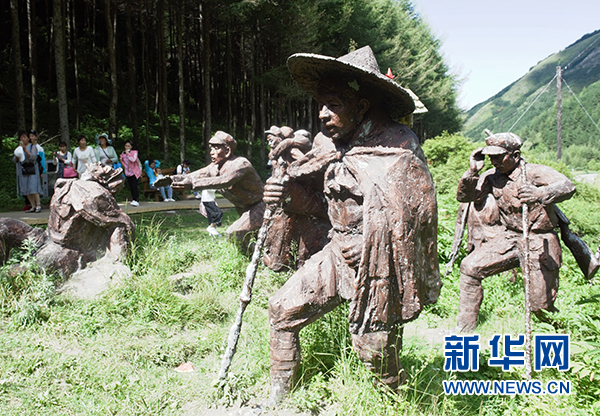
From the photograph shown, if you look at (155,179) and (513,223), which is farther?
(155,179)

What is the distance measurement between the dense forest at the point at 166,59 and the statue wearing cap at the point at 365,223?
11.8 m

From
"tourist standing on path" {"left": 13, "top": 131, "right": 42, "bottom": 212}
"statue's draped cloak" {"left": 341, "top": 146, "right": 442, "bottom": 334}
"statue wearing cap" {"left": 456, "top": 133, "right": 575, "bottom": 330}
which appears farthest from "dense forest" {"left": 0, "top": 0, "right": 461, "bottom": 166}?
"statue's draped cloak" {"left": 341, "top": 146, "right": 442, "bottom": 334}

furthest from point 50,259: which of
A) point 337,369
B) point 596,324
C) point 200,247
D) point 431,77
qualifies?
point 431,77

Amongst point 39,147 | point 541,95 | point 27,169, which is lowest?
point 27,169

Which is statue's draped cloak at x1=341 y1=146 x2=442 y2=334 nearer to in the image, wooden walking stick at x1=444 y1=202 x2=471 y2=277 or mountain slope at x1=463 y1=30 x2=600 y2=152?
wooden walking stick at x1=444 y1=202 x2=471 y2=277

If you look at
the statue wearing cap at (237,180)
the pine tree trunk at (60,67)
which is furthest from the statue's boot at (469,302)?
the pine tree trunk at (60,67)

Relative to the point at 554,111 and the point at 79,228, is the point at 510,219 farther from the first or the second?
the point at 554,111

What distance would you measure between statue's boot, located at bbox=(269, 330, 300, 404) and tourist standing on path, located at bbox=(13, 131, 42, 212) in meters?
9.07

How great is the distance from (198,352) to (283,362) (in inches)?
56.3

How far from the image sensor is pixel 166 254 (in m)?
6.21

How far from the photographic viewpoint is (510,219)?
4.64m

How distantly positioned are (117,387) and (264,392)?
1096 mm

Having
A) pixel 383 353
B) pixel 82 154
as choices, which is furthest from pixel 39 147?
pixel 383 353

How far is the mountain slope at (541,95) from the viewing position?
62369 mm
